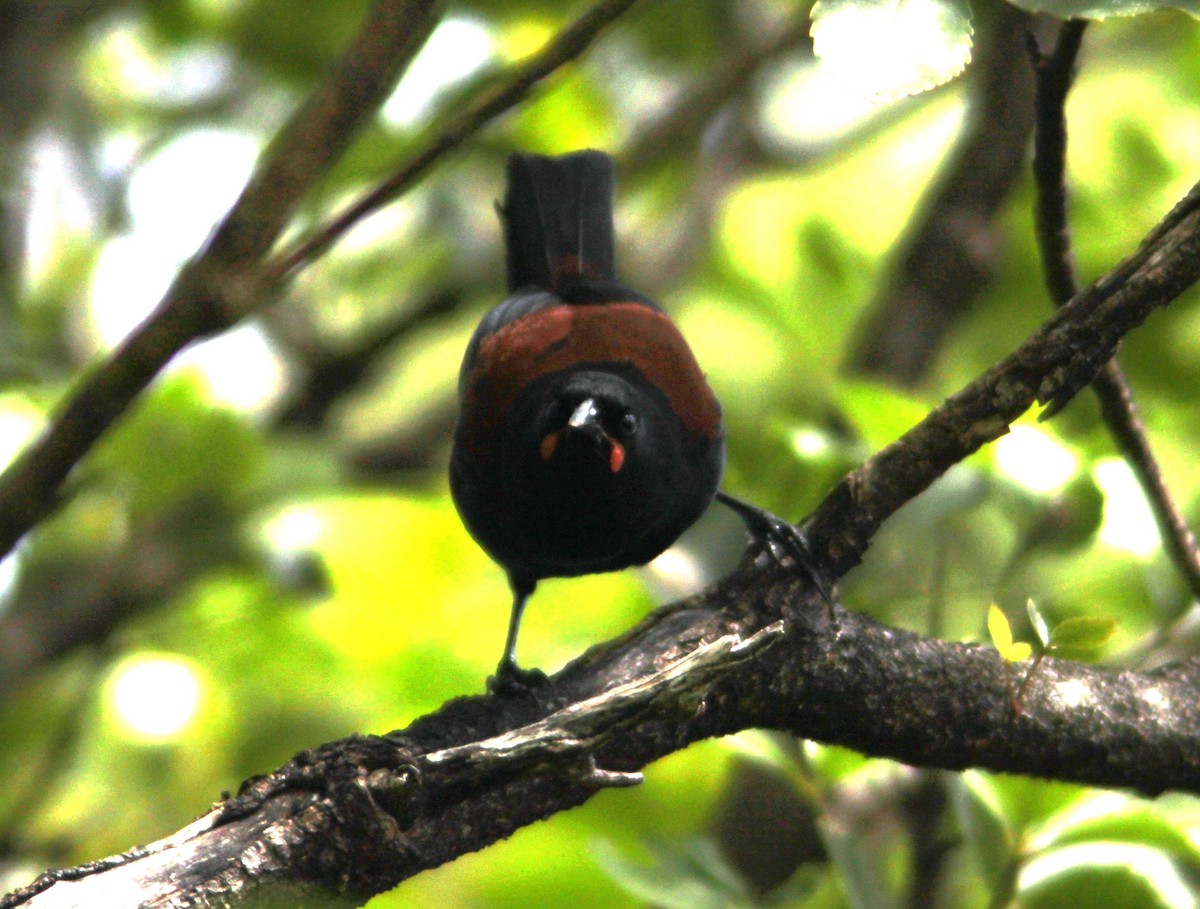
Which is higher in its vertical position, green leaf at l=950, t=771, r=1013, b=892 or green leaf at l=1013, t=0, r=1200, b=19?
green leaf at l=1013, t=0, r=1200, b=19

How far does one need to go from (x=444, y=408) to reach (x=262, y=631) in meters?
1.01

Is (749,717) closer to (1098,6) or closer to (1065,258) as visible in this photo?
(1065,258)

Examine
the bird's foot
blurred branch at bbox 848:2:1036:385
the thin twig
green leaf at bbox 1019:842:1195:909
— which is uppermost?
blurred branch at bbox 848:2:1036:385

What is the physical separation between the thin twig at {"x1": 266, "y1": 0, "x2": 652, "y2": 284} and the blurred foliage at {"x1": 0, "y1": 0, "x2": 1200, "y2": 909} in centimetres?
24

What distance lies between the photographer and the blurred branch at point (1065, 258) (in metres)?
1.75

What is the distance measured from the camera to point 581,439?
2.50m


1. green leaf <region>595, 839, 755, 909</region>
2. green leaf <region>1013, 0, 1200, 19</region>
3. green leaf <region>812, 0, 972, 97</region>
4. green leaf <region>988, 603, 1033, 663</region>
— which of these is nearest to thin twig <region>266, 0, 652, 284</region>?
green leaf <region>812, 0, 972, 97</region>

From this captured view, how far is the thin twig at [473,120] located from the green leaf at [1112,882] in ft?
4.45

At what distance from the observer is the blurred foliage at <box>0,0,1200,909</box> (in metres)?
2.43

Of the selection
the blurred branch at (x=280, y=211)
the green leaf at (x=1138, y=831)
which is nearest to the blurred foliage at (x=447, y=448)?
the green leaf at (x=1138, y=831)

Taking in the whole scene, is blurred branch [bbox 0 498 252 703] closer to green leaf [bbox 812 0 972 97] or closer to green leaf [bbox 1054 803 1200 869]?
green leaf [bbox 1054 803 1200 869]

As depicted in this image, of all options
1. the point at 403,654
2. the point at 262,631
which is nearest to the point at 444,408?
the point at 262,631

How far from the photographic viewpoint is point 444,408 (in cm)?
414

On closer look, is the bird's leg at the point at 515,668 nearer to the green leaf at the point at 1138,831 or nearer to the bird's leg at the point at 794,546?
the bird's leg at the point at 794,546
